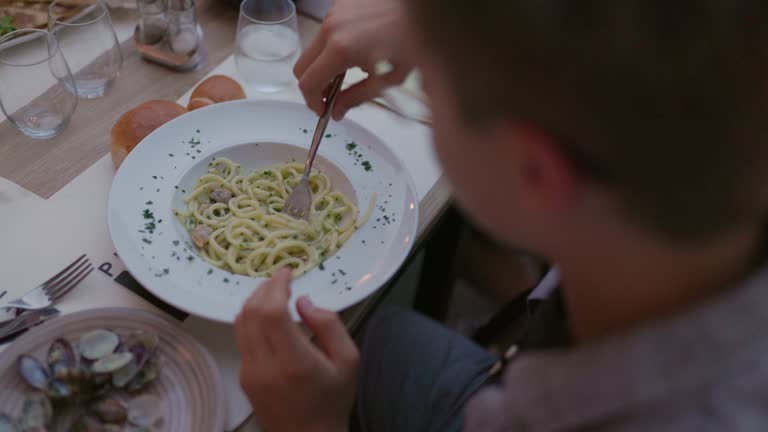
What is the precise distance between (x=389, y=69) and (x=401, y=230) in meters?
0.29

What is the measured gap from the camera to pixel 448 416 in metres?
1.02

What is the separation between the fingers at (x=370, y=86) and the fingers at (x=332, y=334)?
1.32 feet

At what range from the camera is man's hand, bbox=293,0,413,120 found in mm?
1023

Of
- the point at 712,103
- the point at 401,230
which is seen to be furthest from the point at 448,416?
the point at 712,103

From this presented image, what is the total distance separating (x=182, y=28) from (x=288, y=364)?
907 mm

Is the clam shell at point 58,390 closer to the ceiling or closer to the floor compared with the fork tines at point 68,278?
closer to the ceiling

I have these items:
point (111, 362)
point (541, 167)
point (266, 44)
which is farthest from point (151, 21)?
point (541, 167)

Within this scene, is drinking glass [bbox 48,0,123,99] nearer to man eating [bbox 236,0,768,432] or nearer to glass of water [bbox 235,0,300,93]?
glass of water [bbox 235,0,300,93]

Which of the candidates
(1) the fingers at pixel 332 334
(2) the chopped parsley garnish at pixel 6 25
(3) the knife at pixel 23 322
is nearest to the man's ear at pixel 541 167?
(1) the fingers at pixel 332 334

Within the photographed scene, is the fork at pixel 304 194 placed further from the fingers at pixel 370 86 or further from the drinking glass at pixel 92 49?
the drinking glass at pixel 92 49

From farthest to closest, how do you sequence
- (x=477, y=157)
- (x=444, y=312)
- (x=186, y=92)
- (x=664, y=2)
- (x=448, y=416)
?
1. (x=444, y=312)
2. (x=186, y=92)
3. (x=448, y=416)
4. (x=477, y=157)
5. (x=664, y=2)

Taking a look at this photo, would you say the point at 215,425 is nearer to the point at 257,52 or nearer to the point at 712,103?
the point at 712,103

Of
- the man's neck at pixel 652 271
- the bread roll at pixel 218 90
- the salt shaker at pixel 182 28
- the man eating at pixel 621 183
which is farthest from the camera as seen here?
the salt shaker at pixel 182 28

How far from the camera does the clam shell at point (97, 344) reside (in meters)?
0.82
